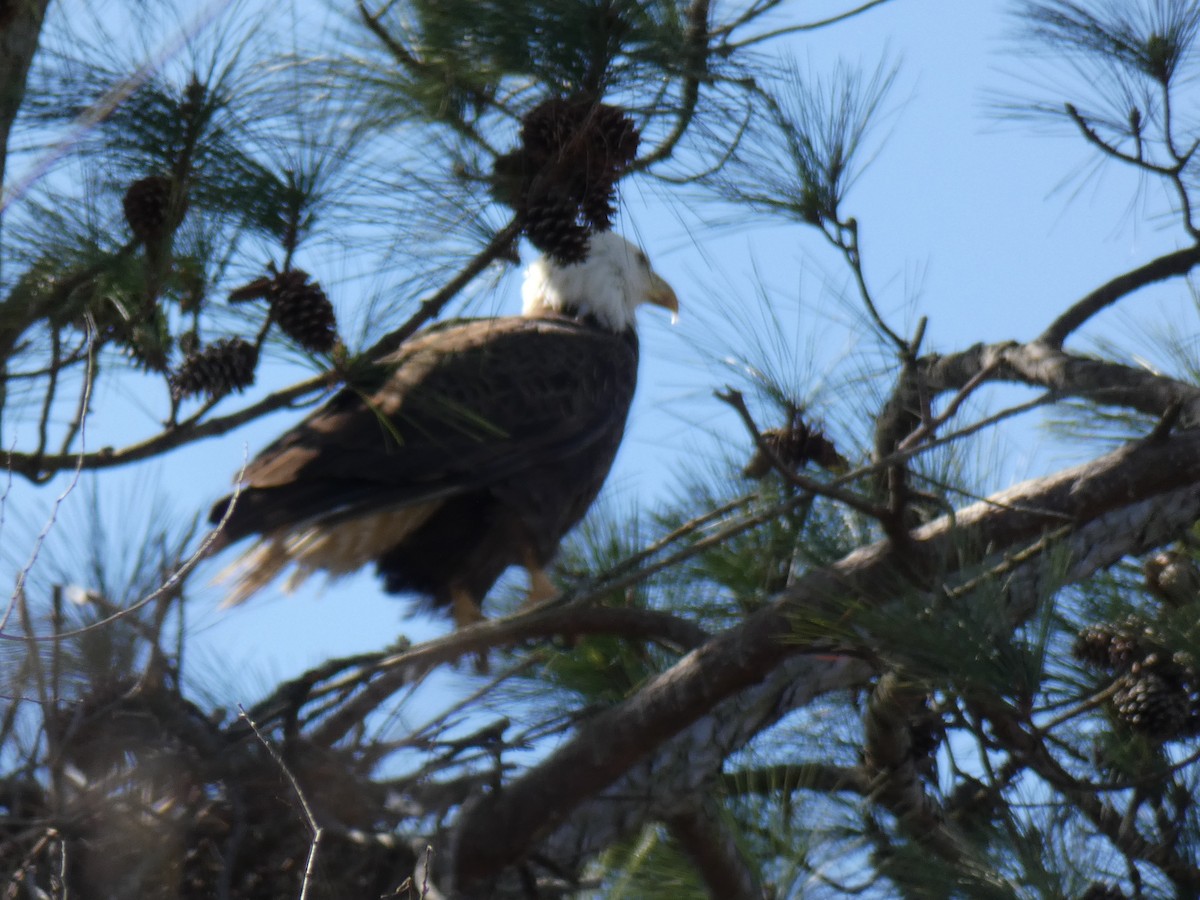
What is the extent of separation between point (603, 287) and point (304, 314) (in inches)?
80.1

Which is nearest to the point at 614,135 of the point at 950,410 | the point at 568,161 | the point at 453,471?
the point at 568,161

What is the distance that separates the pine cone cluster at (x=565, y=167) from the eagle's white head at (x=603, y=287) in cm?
182

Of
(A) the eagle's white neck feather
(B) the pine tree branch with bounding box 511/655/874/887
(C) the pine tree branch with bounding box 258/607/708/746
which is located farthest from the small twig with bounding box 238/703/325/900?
(A) the eagle's white neck feather

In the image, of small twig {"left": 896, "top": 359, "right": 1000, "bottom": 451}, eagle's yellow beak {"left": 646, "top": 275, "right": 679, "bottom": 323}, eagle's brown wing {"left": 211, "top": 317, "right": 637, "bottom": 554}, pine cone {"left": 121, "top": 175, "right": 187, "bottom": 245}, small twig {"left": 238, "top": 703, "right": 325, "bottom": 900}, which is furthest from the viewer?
eagle's yellow beak {"left": 646, "top": 275, "right": 679, "bottom": 323}

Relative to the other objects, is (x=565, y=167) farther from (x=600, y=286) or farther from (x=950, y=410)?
(x=600, y=286)

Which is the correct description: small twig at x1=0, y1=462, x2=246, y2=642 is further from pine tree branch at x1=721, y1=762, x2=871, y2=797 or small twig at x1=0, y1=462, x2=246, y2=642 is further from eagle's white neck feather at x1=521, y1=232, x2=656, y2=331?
eagle's white neck feather at x1=521, y1=232, x2=656, y2=331

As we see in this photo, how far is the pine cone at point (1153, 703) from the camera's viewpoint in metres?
2.38

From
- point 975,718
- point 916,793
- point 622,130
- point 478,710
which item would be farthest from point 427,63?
point 916,793

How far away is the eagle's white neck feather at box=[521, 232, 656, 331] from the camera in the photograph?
165 inches

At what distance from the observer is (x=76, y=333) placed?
2.49 m

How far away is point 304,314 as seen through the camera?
225 cm

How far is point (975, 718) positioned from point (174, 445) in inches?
45.0

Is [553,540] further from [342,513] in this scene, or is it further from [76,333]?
[76,333]

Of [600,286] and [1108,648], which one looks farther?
[600,286]
